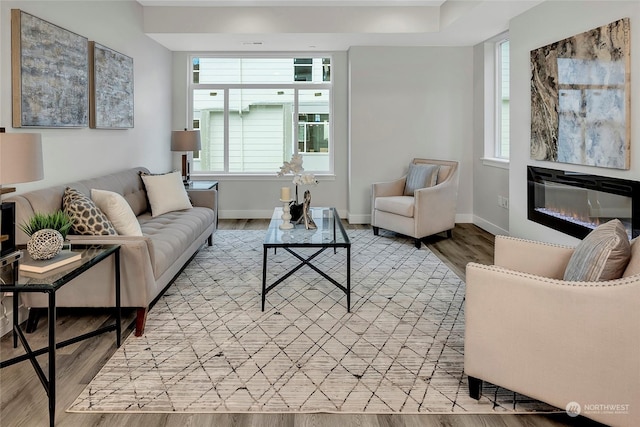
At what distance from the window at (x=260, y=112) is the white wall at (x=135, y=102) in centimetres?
58

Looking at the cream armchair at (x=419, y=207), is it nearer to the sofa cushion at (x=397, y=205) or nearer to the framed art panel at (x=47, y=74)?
the sofa cushion at (x=397, y=205)

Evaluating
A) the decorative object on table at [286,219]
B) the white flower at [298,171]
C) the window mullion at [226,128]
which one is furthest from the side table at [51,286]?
the window mullion at [226,128]

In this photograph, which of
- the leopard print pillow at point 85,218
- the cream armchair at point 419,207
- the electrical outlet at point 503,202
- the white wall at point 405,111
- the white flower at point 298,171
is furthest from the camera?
the white wall at point 405,111

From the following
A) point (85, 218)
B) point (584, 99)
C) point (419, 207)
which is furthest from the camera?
point (419, 207)

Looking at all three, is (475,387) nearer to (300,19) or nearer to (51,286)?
(51,286)

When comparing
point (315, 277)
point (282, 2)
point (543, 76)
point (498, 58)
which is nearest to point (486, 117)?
point (498, 58)

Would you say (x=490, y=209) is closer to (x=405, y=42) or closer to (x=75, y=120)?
(x=405, y=42)

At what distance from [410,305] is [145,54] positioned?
13.9 ft

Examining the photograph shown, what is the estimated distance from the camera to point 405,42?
19.7 feet

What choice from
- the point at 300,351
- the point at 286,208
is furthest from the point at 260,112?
the point at 300,351

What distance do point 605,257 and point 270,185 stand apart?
17.7 feet

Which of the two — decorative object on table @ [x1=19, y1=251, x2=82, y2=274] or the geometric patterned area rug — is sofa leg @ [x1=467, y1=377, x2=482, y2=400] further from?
decorative object on table @ [x1=19, y1=251, x2=82, y2=274]

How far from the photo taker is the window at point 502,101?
5.74 m

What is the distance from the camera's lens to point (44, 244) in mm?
2168
